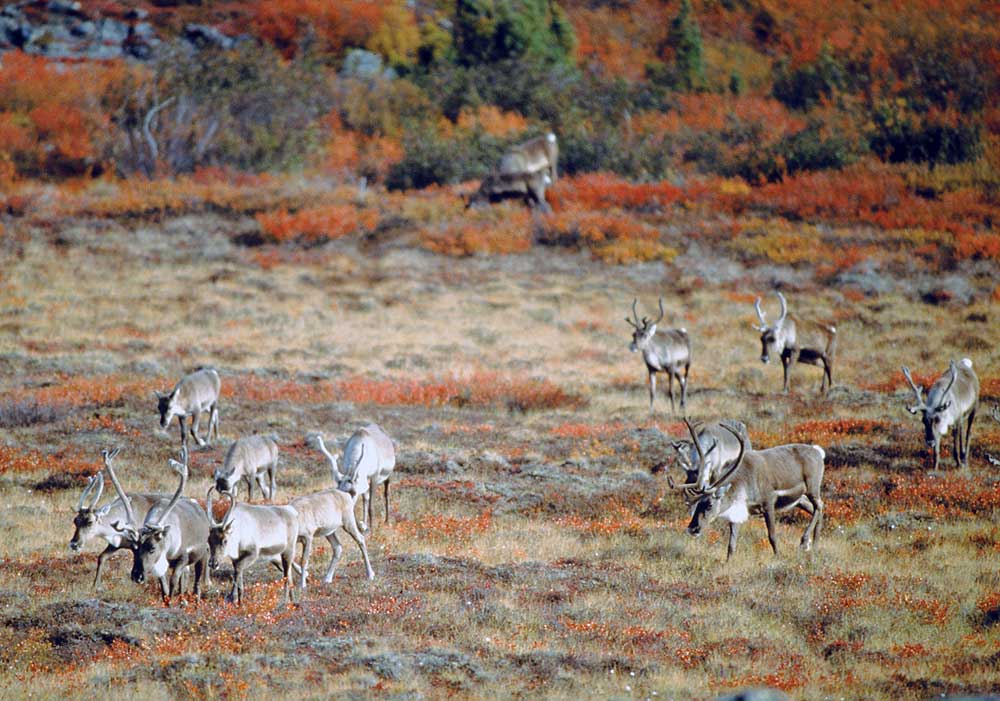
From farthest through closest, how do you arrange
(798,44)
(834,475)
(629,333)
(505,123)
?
1. (798,44)
2. (505,123)
3. (629,333)
4. (834,475)

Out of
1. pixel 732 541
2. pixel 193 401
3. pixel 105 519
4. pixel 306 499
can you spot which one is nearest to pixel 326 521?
pixel 306 499

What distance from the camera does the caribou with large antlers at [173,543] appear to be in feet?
37.9

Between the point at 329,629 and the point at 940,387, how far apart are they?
11597mm

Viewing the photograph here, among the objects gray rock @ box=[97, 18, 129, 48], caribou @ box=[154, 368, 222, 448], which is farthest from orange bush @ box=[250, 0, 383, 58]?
caribou @ box=[154, 368, 222, 448]

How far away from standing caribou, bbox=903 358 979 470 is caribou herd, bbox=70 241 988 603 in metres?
0.02

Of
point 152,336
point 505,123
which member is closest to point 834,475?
point 152,336

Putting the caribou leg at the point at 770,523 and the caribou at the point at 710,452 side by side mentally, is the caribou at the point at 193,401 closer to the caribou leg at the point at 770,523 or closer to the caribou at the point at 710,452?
the caribou at the point at 710,452

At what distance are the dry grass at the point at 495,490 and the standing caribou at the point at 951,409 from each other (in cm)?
54

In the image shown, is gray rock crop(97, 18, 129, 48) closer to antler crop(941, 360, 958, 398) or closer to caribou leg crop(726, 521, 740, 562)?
antler crop(941, 360, 958, 398)

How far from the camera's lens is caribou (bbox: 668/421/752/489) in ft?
48.4

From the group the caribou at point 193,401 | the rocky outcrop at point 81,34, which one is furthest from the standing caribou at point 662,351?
the rocky outcrop at point 81,34

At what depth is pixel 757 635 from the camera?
1145 centimetres

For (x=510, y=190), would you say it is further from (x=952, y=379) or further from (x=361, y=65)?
(x=952, y=379)

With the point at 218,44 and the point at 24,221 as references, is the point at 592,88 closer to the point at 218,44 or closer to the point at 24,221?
the point at 218,44
